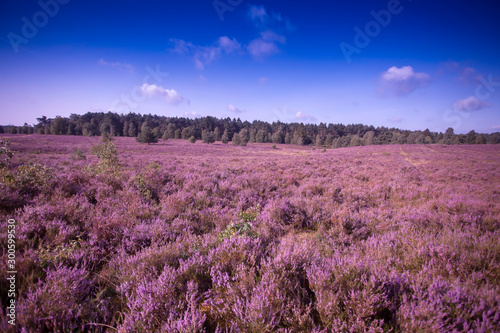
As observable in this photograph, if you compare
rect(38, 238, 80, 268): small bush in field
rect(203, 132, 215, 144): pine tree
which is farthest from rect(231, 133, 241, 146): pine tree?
rect(38, 238, 80, 268): small bush in field

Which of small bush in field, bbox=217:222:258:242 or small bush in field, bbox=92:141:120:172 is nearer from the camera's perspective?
small bush in field, bbox=217:222:258:242

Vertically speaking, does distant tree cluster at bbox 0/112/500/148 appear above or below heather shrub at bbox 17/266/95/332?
above

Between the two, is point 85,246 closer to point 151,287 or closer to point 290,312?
point 151,287

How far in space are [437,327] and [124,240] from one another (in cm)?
418

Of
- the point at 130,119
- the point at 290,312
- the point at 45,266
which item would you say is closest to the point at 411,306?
the point at 290,312

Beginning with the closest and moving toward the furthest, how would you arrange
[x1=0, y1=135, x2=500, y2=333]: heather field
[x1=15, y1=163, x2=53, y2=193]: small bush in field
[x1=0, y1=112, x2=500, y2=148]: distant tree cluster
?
[x1=0, y1=135, x2=500, y2=333]: heather field
[x1=15, y1=163, x2=53, y2=193]: small bush in field
[x1=0, y1=112, x2=500, y2=148]: distant tree cluster

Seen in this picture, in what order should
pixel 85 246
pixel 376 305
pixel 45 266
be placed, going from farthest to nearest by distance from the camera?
pixel 85 246, pixel 45 266, pixel 376 305

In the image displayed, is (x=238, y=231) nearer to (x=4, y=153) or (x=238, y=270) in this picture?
(x=238, y=270)

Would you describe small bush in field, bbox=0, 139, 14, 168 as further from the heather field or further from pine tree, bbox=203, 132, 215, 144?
pine tree, bbox=203, 132, 215, 144

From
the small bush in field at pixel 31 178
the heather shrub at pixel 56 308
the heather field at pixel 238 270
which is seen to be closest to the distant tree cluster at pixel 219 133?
the small bush in field at pixel 31 178

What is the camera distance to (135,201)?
15.9 ft

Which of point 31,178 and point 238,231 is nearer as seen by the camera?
point 238,231

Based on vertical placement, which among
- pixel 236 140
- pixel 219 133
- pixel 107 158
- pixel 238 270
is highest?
pixel 219 133

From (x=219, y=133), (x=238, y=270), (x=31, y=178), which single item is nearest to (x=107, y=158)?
(x=31, y=178)
